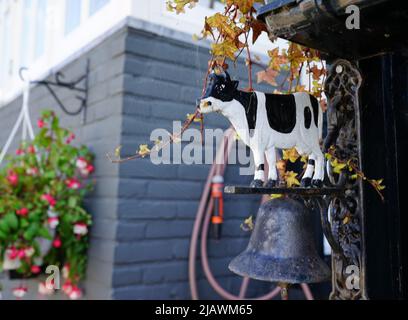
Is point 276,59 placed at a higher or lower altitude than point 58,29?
lower

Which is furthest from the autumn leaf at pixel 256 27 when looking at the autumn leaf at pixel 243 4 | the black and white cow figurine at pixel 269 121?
the black and white cow figurine at pixel 269 121

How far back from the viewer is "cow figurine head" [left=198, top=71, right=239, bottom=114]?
573 mm

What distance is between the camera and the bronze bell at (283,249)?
617 mm

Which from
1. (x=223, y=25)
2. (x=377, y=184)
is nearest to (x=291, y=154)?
(x=377, y=184)

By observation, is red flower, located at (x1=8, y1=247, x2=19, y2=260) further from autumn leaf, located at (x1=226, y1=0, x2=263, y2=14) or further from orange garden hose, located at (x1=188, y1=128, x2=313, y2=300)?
autumn leaf, located at (x1=226, y1=0, x2=263, y2=14)

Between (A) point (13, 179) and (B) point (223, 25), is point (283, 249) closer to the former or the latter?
(B) point (223, 25)

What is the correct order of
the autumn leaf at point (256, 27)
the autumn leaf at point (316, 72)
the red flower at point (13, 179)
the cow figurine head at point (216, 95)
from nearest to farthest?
1. the cow figurine head at point (216, 95)
2. the autumn leaf at point (256, 27)
3. the autumn leaf at point (316, 72)
4. the red flower at point (13, 179)

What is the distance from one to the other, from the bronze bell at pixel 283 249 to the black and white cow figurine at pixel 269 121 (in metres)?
0.07

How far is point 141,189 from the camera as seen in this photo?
159 cm

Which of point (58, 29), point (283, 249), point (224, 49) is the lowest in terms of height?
point (283, 249)

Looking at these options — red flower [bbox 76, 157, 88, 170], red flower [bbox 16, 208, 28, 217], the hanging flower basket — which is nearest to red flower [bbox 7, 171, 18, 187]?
the hanging flower basket

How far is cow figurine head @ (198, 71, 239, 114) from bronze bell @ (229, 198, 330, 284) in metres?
0.22

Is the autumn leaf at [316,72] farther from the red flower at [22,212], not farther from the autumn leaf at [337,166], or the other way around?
the red flower at [22,212]

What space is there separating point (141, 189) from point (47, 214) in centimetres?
40
